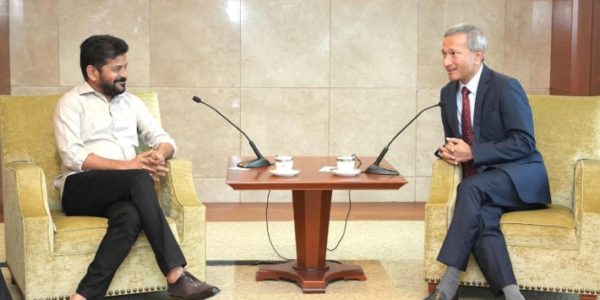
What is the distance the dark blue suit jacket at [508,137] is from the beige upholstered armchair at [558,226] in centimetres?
12

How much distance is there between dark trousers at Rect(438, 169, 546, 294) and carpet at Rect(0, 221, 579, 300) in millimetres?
313

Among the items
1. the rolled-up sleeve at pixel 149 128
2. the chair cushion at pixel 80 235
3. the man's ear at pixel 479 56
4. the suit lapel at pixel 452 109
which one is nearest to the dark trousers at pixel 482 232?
the suit lapel at pixel 452 109

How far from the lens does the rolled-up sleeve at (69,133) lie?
398cm

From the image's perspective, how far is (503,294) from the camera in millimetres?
3996

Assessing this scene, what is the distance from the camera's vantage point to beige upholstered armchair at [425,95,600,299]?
3.79 metres

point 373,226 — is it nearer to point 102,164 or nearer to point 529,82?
point 529,82

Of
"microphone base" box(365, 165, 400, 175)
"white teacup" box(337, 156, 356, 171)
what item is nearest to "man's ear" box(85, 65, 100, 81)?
"white teacup" box(337, 156, 356, 171)

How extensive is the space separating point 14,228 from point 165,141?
0.83m

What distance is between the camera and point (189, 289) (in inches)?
149

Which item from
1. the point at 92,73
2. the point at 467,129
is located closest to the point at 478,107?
the point at 467,129

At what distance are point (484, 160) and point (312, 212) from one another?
2.72 feet

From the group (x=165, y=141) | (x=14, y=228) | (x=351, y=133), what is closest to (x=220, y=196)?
(x=351, y=133)

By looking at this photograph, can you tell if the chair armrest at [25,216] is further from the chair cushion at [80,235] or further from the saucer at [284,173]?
the saucer at [284,173]

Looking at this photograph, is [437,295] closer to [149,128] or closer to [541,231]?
[541,231]
